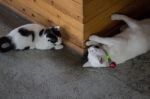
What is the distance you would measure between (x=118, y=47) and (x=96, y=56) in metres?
0.14

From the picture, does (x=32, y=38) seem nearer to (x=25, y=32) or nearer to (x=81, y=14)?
(x=25, y=32)

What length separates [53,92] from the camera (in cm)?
172

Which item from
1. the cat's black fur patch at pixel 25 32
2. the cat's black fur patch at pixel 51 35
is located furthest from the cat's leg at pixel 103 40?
the cat's black fur patch at pixel 25 32

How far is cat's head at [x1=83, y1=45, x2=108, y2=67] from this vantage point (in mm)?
1784

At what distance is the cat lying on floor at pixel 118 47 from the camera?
180cm

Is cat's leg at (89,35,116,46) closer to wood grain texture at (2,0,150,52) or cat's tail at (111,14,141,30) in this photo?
wood grain texture at (2,0,150,52)

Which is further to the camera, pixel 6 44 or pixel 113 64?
pixel 6 44

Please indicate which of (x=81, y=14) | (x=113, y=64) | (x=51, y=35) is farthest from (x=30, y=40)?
(x=113, y=64)

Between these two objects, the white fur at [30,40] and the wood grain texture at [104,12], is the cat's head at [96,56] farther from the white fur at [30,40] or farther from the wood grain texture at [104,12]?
the white fur at [30,40]

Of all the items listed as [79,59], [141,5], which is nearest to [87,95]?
[79,59]

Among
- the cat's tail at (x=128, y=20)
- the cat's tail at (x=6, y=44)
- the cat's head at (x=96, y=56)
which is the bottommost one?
the cat's head at (x=96, y=56)

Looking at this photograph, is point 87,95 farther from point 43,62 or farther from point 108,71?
point 43,62

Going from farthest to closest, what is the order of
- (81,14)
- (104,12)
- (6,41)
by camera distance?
(6,41) < (104,12) < (81,14)

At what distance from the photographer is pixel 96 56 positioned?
5.84ft
